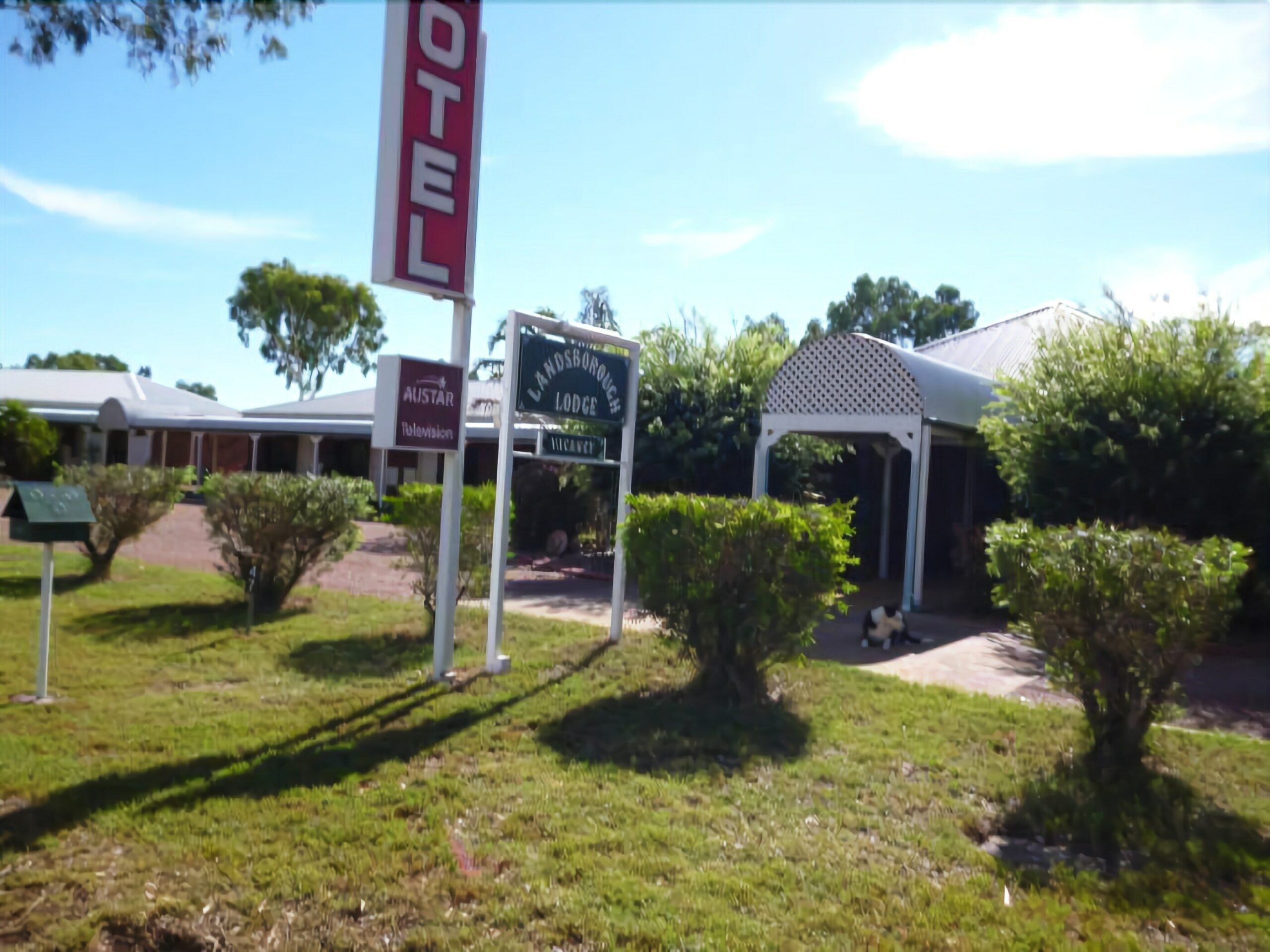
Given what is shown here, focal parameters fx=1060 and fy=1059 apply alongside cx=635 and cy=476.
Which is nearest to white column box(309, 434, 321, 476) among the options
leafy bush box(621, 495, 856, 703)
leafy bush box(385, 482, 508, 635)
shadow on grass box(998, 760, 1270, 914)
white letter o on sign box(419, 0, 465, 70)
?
leafy bush box(385, 482, 508, 635)

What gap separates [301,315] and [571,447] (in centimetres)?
4311

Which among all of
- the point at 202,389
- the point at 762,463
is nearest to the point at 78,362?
the point at 202,389

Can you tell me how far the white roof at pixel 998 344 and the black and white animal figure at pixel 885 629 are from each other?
358 inches

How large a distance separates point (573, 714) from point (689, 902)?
109 inches

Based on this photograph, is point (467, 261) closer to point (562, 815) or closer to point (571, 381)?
point (571, 381)

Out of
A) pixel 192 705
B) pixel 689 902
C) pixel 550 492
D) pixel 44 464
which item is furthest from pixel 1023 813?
pixel 44 464

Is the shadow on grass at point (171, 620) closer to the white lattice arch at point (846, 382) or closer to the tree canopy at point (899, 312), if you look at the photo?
the white lattice arch at point (846, 382)

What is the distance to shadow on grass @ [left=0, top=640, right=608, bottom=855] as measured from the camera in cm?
468

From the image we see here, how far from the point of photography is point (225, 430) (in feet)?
103

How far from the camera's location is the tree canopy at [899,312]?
54.3 metres

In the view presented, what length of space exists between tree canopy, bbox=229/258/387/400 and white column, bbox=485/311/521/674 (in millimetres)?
42762

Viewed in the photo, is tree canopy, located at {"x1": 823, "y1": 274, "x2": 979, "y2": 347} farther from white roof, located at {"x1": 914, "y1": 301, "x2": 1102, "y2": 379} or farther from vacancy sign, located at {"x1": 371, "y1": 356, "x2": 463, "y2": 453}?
vacancy sign, located at {"x1": 371, "y1": 356, "x2": 463, "y2": 453}

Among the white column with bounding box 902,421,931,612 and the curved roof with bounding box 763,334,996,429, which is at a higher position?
the curved roof with bounding box 763,334,996,429

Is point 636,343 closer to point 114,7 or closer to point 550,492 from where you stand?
point 114,7
